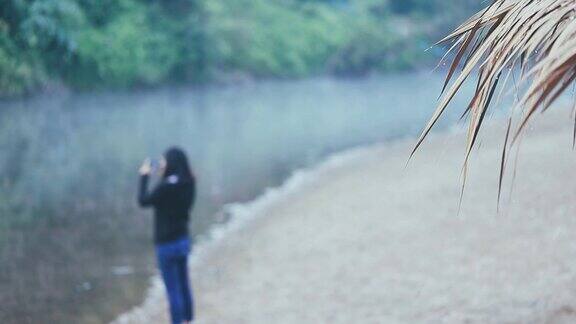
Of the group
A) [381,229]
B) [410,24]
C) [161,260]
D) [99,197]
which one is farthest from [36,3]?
[410,24]

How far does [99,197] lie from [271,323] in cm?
807

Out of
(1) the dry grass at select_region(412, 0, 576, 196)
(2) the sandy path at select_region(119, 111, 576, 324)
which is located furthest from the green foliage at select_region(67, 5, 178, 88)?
(1) the dry grass at select_region(412, 0, 576, 196)

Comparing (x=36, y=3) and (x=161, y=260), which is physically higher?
(x=36, y=3)

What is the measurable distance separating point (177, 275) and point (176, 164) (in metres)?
0.91

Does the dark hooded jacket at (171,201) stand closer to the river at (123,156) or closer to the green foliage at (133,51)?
the river at (123,156)

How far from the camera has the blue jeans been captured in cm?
640

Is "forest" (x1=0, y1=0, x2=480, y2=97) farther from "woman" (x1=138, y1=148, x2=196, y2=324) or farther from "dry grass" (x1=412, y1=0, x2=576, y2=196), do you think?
"dry grass" (x1=412, y1=0, x2=576, y2=196)

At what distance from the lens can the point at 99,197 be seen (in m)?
14.6

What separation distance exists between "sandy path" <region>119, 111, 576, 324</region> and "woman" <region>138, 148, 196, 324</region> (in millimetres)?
1114

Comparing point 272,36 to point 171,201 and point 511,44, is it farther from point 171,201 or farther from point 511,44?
point 511,44

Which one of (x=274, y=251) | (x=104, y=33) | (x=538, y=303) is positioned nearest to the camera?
(x=538, y=303)

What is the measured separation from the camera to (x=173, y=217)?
6.39 meters

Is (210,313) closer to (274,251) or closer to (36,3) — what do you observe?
(274,251)

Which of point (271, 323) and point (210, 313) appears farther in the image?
point (210, 313)
